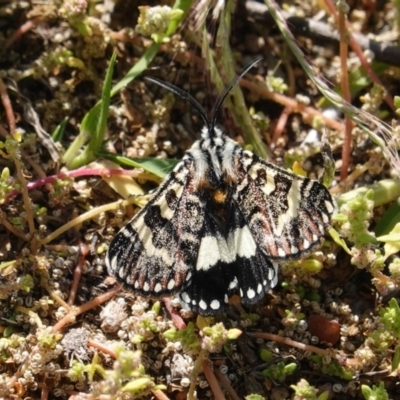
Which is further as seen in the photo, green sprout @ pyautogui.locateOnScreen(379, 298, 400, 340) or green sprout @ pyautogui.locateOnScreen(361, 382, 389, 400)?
green sprout @ pyautogui.locateOnScreen(379, 298, 400, 340)

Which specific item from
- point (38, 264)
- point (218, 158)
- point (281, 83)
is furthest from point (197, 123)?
point (38, 264)

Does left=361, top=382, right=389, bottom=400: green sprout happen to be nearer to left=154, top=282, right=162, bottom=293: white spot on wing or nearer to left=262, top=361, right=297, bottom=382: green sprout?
left=262, top=361, right=297, bottom=382: green sprout

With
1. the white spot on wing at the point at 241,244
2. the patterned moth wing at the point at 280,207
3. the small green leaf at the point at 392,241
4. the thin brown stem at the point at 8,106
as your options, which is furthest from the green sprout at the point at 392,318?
the thin brown stem at the point at 8,106

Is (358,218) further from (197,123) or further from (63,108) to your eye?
(63,108)

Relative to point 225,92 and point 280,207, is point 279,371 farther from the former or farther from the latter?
point 225,92

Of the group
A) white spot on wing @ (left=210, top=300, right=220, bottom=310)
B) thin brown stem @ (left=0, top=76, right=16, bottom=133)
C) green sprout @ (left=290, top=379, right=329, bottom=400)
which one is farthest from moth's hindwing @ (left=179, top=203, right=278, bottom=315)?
thin brown stem @ (left=0, top=76, right=16, bottom=133)

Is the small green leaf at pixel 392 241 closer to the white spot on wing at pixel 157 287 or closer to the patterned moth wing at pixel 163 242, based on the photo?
the patterned moth wing at pixel 163 242

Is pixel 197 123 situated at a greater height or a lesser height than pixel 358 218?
greater

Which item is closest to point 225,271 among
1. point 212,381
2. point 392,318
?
point 212,381
